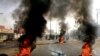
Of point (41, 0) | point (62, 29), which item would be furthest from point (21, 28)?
point (62, 29)

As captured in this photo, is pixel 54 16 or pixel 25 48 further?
pixel 54 16

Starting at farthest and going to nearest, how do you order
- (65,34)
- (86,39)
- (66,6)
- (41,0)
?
1. (65,34)
2. (86,39)
3. (66,6)
4. (41,0)

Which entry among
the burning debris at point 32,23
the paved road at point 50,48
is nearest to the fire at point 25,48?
the burning debris at point 32,23

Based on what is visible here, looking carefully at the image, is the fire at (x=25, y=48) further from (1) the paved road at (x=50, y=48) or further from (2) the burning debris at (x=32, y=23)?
(1) the paved road at (x=50, y=48)

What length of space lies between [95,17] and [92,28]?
1.93 feet

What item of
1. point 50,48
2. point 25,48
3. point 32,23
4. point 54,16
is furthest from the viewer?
point 50,48

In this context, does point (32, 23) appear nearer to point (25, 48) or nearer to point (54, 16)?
point (25, 48)

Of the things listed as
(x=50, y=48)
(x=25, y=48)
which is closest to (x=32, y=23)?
(x=25, y=48)

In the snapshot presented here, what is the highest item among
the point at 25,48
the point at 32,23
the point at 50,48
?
the point at 32,23

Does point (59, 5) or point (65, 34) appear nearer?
point (59, 5)

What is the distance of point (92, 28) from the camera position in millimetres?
12453

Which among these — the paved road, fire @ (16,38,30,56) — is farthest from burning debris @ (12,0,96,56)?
the paved road

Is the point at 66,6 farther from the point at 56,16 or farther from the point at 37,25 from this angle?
the point at 37,25

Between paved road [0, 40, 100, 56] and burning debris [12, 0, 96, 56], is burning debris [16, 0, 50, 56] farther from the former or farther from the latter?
paved road [0, 40, 100, 56]
